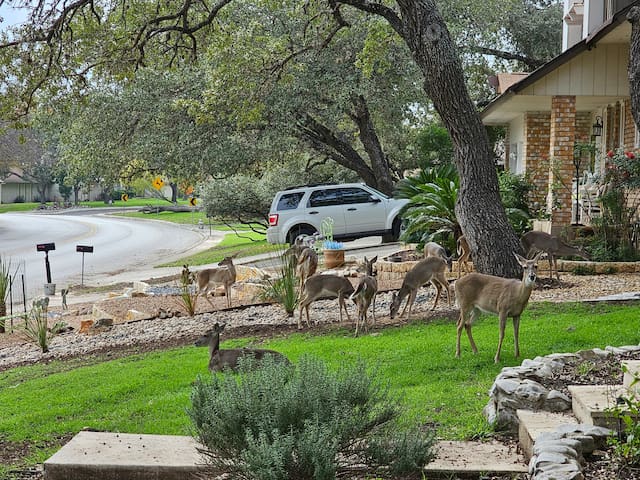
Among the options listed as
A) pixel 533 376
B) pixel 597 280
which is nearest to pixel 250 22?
pixel 597 280

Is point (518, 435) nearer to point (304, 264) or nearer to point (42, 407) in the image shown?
point (42, 407)

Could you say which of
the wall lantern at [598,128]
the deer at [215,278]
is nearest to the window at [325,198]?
the wall lantern at [598,128]

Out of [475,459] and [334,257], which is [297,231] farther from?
[475,459]

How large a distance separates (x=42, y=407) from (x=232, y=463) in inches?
172

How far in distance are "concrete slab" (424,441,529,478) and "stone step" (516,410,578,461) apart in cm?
9

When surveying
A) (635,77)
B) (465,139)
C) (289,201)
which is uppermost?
(635,77)

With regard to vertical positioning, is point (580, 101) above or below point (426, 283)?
above

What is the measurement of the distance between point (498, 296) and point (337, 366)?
175 centimetres

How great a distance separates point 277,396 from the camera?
480 cm

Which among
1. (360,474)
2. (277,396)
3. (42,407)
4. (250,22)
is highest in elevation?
(250,22)

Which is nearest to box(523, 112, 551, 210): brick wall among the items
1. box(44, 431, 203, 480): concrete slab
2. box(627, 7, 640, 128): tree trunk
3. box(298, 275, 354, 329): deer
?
box(298, 275, 354, 329): deer

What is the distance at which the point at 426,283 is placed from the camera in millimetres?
12609

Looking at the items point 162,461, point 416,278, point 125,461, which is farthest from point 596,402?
point 416,278

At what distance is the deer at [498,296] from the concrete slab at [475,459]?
2.59 meters
